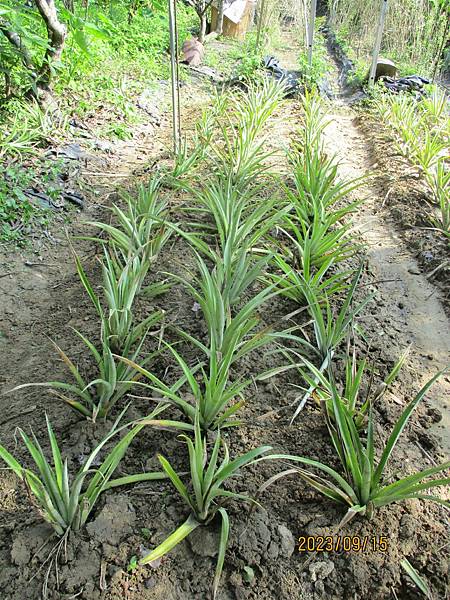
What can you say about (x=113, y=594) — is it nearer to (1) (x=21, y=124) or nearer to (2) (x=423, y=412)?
(2) (x=423, y=412)

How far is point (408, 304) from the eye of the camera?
8.03 feet

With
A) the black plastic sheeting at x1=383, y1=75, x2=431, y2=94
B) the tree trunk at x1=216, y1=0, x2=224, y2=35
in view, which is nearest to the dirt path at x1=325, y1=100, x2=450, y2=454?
the black plastic sheeting at x1=383, y1=75, x2=431, y2=94

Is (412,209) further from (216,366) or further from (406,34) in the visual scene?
(406,34)

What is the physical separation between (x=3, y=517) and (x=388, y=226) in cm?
273

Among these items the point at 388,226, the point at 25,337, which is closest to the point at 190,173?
the point at 388,226

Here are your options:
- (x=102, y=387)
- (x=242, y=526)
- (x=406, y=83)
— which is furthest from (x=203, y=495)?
(x=406, y=83)

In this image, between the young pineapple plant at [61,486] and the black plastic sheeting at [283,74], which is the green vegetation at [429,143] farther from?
the young pineapple plant at [61,486]

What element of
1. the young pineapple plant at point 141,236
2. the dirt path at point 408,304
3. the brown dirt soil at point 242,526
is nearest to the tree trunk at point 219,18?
the dirt path at point 408,304

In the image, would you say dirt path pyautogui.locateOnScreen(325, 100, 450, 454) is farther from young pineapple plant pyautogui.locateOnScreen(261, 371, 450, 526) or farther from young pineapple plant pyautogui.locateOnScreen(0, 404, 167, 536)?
young pineapple plant pyautogui.locateOnScreen(0, 404, 167, 536)

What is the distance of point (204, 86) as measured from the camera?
622cm

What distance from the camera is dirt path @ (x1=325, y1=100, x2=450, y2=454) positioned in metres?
1.97
